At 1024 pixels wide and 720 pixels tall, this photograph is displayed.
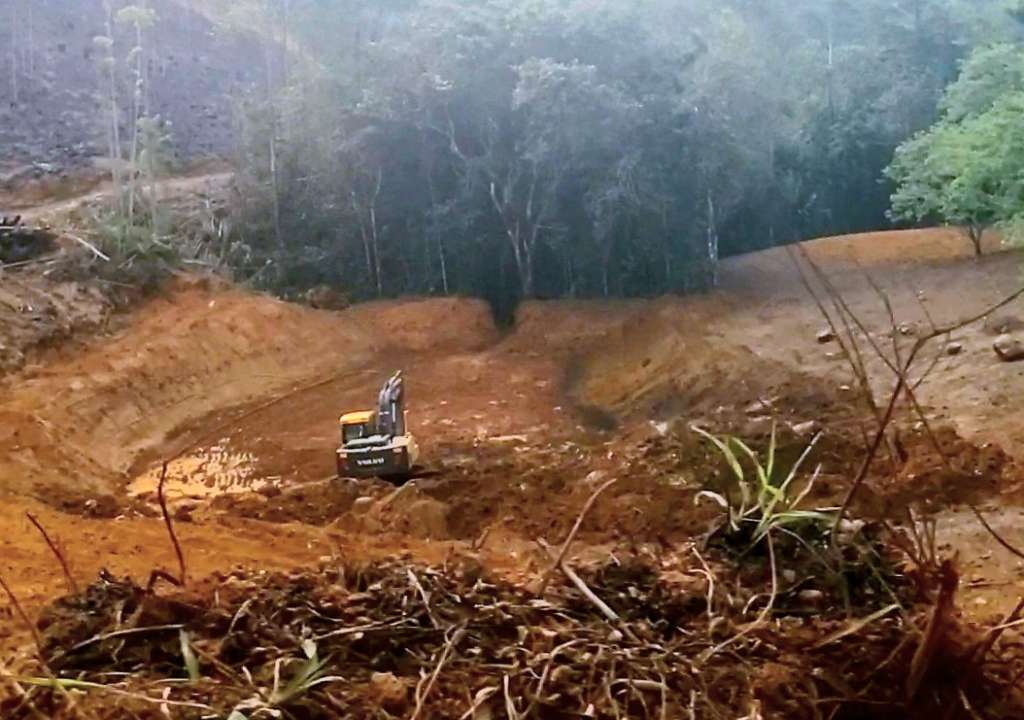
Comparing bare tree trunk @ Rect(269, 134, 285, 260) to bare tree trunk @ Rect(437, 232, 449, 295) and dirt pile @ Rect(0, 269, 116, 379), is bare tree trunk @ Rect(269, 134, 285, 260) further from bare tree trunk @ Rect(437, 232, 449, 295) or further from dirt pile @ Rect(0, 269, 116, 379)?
dirt pile @ Rect(0, 269, 116, 379)

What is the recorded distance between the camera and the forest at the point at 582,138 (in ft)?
25.4

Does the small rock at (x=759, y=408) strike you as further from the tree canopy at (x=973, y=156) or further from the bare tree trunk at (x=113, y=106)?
the bare tree trunk at (x=113, y=106)

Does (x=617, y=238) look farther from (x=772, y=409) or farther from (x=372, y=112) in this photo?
(x=772, y=409)

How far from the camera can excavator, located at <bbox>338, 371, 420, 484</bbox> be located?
453 cm

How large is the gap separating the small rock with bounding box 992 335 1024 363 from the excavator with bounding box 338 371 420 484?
9.29 ft

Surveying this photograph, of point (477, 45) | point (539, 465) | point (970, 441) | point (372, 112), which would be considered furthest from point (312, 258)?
point (970, 441)

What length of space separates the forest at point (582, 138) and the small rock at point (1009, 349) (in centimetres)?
211

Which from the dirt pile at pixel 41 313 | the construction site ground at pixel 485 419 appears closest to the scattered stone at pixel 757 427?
the construction site ground at pixel 485 419

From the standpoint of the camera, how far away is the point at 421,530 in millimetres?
4016

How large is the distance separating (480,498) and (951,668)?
270cm

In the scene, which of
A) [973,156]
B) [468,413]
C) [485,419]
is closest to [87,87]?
[468,413]

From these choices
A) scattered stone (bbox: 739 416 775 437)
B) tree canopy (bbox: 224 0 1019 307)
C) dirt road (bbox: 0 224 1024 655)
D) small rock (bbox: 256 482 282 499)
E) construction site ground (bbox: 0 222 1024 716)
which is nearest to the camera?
construction site ground (bbox: 0 222 1024 716)

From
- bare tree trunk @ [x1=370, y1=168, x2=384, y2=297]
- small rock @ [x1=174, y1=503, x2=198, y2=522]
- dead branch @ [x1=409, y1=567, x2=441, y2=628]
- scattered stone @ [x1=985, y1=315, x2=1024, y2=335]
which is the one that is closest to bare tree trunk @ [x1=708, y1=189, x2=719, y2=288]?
scattered stone @ [x1=985, y1=315, x2=1024, y2=335]

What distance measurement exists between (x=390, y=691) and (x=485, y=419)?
3.68 m
